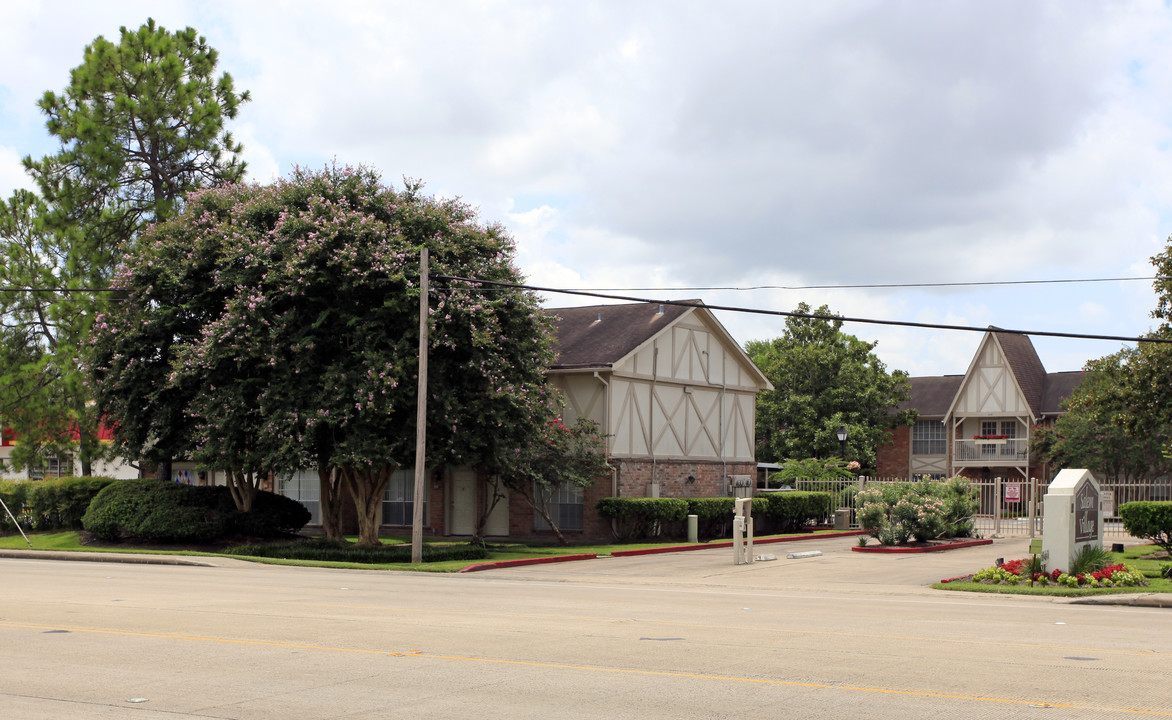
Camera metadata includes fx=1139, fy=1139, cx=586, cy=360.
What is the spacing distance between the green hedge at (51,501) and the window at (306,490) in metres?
5.82

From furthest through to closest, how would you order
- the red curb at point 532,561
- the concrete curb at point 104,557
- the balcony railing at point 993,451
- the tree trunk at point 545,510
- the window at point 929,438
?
the window at point 929,438 < the balcony railing at point 993,451 < the tree trunk at point 545,510 < the concrete curb at point 104,557 < the red curb at point 532,561

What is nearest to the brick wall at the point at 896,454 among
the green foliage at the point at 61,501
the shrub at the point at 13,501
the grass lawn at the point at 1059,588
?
the grass lawn at the point at 1059,588

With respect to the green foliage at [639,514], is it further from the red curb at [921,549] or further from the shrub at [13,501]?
the shrub at [13,501]

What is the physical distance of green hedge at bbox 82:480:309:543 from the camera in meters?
30.4

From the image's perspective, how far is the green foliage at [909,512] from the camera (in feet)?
97.1

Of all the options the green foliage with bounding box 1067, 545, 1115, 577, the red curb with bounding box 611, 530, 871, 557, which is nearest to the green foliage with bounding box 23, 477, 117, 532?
the red curb with bounding box 611, 530, 871, 557

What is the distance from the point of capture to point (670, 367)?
1446 inches

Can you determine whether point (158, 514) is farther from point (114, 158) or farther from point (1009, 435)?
point (1009, 435)

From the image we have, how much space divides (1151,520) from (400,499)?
21953 millimetres

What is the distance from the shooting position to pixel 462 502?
35719 mm

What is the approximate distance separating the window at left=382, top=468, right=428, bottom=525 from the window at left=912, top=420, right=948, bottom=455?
3411cm

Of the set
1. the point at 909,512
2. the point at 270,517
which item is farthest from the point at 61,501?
the point at 909,512

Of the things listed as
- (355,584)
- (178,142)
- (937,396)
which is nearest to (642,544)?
(355,584)

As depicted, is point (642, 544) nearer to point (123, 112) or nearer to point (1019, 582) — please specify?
point (1019, 582)
